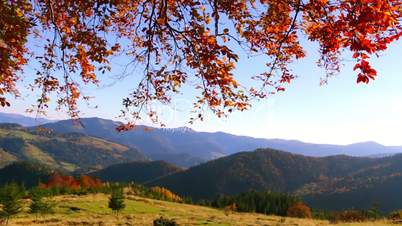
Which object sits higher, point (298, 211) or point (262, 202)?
point (262, 202)

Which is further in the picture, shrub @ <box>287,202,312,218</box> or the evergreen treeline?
the evergreen treeline

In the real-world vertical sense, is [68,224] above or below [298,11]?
below

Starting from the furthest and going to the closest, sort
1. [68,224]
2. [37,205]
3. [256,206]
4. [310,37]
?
1. [256,206]
2. [37,205]
3. [68,224]
4. [310,37]

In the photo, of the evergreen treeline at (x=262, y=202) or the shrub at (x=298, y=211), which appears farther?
the evergreen treeline at (x=262, y=202)

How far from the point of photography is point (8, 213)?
4241cm

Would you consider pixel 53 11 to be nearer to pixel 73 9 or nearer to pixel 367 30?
pixel 73 9

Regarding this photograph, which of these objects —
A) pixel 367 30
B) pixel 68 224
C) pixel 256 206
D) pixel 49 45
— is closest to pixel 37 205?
pixel 68 224

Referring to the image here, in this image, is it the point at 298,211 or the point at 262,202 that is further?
the point at 262,202

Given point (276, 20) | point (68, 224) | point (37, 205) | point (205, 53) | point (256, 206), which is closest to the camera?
point (205, 53)

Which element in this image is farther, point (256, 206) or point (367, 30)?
point (256, 206)

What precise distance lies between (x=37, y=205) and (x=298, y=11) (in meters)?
47.1

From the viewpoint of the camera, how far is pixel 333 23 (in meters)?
8.57

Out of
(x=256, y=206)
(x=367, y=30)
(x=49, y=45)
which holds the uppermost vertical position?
(x=49, y=45)

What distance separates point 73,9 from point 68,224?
30807mm
